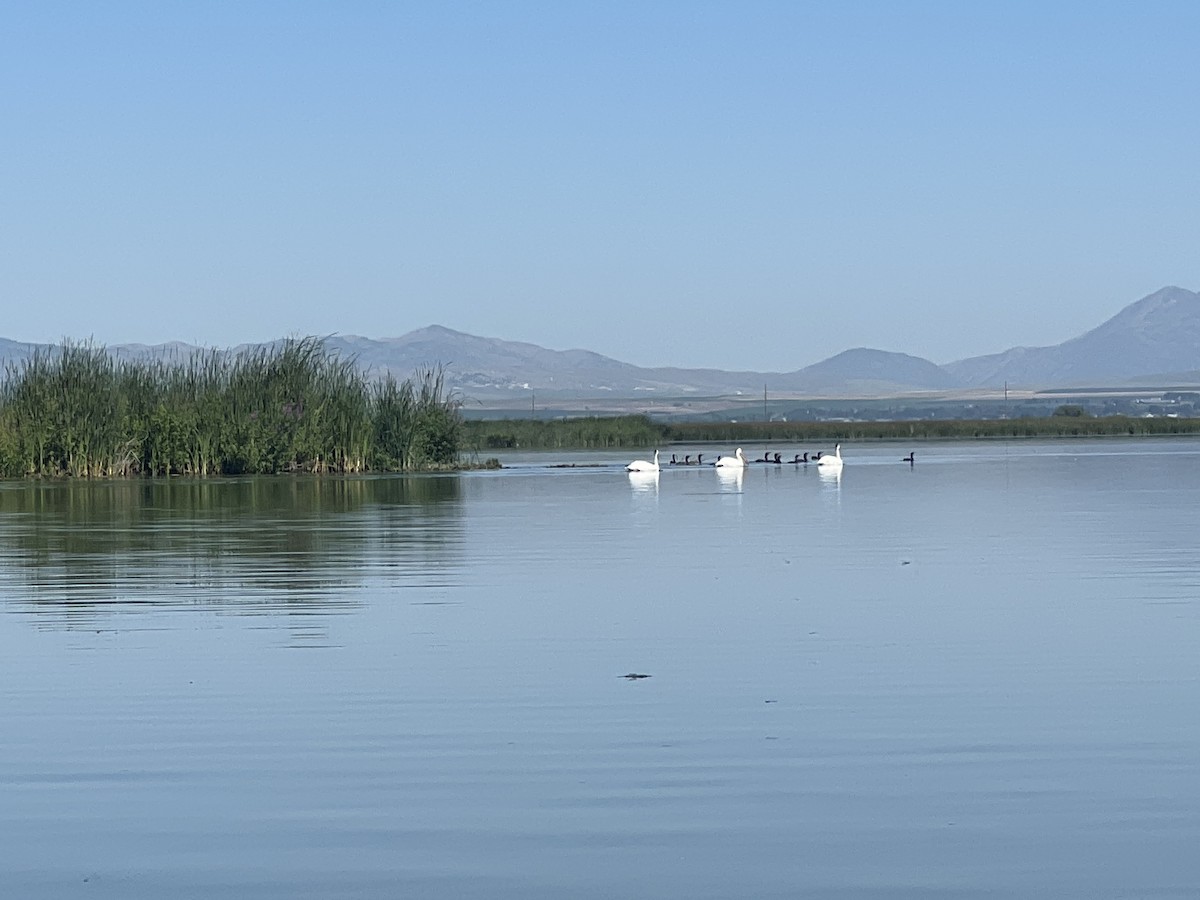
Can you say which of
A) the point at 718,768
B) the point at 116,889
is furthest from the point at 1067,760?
the point at 116,889

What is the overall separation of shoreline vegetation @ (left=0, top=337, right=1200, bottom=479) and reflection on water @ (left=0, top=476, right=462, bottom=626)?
4.40 meters

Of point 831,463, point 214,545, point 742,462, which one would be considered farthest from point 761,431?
point 214,545

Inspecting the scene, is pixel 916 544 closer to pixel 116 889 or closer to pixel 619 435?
pixel 116 889

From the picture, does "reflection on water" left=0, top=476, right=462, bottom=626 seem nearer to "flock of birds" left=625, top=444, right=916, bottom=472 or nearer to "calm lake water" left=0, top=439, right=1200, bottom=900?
"calm lake water" left=0, top=439, right=1200, bottom=900

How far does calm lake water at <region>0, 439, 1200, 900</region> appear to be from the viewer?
7.10 m

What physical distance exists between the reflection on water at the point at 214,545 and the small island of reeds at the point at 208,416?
4.33m

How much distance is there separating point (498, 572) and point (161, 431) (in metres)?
25.7

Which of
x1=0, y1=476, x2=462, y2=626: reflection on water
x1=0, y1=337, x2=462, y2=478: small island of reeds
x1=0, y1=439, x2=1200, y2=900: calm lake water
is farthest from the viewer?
x1=0, y1=337, x2=462, y2=478: small island of reeds

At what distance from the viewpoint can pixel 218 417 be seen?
4344cm

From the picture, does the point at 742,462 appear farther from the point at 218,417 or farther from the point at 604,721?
the point at 604,721

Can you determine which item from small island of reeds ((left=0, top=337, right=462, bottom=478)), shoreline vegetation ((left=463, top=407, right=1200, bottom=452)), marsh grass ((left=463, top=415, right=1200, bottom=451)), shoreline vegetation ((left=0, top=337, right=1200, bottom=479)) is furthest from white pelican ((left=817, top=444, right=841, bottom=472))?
marsh grass ((left=463, top=415, right=1200, bottom=451))

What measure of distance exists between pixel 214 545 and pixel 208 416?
2194 cm

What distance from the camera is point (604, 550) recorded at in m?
20.8

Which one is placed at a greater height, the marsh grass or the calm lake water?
the marsh grass
